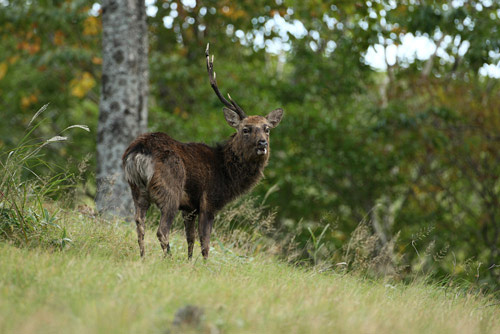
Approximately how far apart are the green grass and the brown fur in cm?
48

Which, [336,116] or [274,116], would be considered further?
[336,116]

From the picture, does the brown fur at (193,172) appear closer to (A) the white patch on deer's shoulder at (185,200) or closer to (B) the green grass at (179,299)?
(A) the white patch on deer's shoulder at (185,200)

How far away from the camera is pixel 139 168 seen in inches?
209

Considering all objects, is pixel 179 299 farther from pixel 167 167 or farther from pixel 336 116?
pixel 336 116

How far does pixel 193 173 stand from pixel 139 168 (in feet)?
2.37

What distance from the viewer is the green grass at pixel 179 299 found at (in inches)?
133

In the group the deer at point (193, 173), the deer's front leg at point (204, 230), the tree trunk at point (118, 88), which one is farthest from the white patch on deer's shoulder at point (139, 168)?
the tree trunk at point (118, 88)

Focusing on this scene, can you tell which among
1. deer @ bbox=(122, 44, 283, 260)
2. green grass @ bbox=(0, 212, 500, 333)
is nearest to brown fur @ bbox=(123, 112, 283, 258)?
deer @ bbox=(122, 44, 283, 260)

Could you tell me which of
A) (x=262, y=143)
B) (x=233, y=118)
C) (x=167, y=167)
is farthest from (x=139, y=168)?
(x=233, y=118)

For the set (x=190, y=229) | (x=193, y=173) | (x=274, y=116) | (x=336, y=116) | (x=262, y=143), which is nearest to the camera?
(x=193, y=173)

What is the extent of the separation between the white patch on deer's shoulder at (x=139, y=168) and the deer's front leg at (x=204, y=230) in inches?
33.8

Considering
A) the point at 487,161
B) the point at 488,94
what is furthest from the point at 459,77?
the point at 487,161

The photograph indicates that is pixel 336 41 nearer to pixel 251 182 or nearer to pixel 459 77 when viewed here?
pixel 459 77

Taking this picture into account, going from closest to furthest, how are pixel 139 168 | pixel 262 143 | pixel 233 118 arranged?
1. pixel 139 168
2. pixel 262 143
3. pixel 233 118
